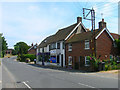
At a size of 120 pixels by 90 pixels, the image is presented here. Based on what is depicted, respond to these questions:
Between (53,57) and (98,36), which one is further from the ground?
(98,36)

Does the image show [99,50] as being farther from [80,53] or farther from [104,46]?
[80,53]

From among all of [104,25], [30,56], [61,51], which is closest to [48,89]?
[104,25]

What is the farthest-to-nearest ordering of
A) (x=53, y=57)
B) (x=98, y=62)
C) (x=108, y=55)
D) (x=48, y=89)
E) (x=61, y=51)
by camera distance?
(x=53, y=57) → (x=61, y=51) → (x=108, y=55) → (x=98, y=62) → (x=48, y=89)

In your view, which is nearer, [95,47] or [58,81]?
[58,81]

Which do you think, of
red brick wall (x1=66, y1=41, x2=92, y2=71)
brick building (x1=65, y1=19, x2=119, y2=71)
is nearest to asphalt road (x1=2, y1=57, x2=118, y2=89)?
brick building (x1=65, y1=19, x2=119, y2=71)

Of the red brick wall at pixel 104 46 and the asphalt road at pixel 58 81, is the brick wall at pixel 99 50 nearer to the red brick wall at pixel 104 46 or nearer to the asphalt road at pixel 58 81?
the red brick wall at pixel 104 46

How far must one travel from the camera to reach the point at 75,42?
2642cm

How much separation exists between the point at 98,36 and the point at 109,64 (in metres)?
A: 4.74

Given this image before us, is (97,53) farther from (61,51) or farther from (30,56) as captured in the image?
(30,56)

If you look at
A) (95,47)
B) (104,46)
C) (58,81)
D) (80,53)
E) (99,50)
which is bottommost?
(58,81)

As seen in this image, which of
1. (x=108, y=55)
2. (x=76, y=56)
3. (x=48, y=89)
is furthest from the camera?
(x=76, y=56)

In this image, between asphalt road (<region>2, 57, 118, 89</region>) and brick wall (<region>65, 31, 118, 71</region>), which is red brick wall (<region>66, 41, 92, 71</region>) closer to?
brick wall (<region>65, 31, 118, 71</region>)

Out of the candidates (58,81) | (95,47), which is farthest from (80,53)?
(58,81)

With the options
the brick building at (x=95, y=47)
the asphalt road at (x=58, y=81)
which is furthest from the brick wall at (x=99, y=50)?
the asphalt road at (x=58, y=81)
